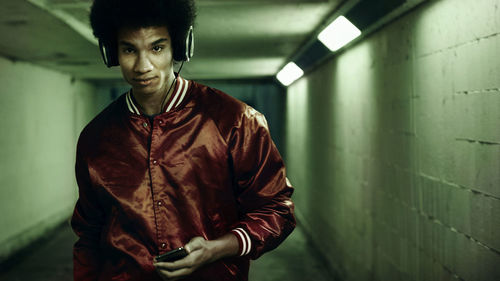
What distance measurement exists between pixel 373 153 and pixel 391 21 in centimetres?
104

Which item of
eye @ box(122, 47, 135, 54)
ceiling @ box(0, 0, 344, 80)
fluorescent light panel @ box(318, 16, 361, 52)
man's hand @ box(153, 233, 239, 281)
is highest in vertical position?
ceiling @ box(0, 0, 344, 80)

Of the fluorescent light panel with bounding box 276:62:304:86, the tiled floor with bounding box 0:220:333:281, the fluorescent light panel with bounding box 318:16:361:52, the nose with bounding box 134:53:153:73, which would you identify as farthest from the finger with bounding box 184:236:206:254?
the fluorescent light panel with bounding box 276:62:304:86


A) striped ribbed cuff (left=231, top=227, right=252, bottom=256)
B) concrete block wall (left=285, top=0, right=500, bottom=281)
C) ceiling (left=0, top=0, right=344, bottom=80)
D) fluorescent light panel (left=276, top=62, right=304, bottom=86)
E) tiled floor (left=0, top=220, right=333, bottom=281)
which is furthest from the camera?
fluorescent light panel (left=276, top=62, right=304, bottom=86)

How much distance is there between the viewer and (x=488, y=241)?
2.09 metres

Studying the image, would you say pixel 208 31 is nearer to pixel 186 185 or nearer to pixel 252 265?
pixel 252 265

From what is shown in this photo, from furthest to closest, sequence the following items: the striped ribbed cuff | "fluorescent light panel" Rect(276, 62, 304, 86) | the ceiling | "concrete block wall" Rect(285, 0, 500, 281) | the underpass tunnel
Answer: "fluorescent light panel" Rect(276, 62, 304, 86)
the ceiling
the underpass tunnel
"concrete block wall" Rect(285, 0, 500, 281)
the striped ribbed cuff

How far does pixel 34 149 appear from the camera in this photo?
7094 millimetres

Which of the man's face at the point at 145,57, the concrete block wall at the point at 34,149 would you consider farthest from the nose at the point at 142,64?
the concrete block wall at the point at 34,149

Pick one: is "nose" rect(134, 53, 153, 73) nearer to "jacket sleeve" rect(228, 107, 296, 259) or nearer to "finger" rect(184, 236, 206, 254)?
"jacket sleeve" rect(228, 107, 296, 259)

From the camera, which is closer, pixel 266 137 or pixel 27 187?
pixel 266 137

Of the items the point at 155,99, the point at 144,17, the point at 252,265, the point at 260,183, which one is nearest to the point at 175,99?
the point at 155,99

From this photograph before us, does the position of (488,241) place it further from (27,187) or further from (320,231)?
(27,187)

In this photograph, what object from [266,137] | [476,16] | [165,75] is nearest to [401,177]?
[476,16]

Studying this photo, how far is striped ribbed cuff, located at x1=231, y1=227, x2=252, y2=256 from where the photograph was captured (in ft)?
4.98
